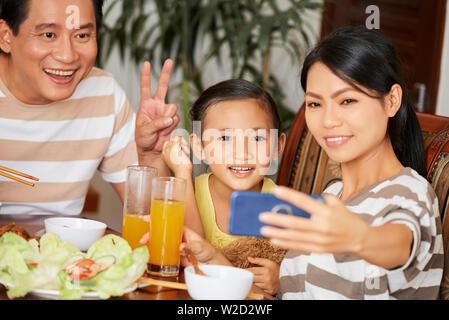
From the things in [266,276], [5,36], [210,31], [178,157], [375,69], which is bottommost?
[266,276]

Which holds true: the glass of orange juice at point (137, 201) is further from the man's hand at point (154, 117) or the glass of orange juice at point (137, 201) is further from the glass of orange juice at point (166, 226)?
the man's hand at point (154, 117)

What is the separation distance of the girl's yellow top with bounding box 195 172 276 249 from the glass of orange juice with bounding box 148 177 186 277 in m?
0.41

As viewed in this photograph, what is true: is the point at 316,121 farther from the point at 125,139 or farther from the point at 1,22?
the point at 1,22

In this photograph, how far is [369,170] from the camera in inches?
51.3

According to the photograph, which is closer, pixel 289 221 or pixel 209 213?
pixel 289 221

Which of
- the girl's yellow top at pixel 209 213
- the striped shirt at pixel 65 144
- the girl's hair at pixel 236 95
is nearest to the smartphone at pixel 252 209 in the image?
the girl's yellow top at pixel 209 213

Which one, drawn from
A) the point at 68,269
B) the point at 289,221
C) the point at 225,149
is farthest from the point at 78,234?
the point at 289,221

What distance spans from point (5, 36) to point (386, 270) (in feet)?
4.49

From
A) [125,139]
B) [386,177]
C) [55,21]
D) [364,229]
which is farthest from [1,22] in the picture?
[364,229]

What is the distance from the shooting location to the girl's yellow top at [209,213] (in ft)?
5.40

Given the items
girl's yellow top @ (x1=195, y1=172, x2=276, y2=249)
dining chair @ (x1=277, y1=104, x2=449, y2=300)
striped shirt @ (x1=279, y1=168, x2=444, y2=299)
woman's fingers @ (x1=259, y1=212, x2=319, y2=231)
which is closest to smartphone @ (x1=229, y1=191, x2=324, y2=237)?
woman's fingers @ (x1=259, y1=212, x2=319, y2=231)

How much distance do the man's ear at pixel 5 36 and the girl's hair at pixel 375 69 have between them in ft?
3.18

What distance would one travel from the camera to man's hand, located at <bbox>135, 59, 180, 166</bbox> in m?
1.75

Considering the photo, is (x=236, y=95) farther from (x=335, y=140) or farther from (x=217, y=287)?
(x=217, y=287)
